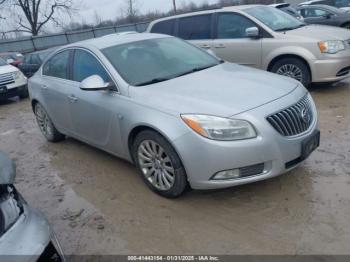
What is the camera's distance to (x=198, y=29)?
8125 mm

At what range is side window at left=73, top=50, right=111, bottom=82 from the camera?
4340 mm

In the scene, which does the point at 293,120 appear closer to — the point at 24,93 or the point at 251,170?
the point at 251,170

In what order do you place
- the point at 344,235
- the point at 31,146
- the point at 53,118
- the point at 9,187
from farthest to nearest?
1. the point at 31,146
2. the point at 53,118
3. the point at 344,235
4. the point at 9,187

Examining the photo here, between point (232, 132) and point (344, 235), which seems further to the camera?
point (232, 132)

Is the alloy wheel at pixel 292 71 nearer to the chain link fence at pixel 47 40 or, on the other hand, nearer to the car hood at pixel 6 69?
the car hood at pixel 6 69

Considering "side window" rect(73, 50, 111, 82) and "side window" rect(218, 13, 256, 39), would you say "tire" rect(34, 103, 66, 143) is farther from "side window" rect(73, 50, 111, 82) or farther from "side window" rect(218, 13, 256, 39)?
"side window" rect(218, 13, 256, 39)

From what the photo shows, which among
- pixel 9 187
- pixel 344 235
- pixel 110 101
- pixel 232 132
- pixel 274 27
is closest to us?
pixel 9 187

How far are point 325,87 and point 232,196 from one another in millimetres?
4671

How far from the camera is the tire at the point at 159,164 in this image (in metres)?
3.51

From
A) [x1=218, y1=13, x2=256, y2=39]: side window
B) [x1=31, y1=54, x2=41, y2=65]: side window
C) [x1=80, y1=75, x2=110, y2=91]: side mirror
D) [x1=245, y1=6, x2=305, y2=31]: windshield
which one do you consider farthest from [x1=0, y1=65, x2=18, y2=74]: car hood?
[x1=80, y1=75, x2=110, y2=91]: side mirror

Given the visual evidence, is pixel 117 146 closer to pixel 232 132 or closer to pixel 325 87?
pixel 232 132

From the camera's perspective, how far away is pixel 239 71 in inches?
171

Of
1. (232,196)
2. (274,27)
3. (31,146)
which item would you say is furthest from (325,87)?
(31,146)

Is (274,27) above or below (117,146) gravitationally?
above
